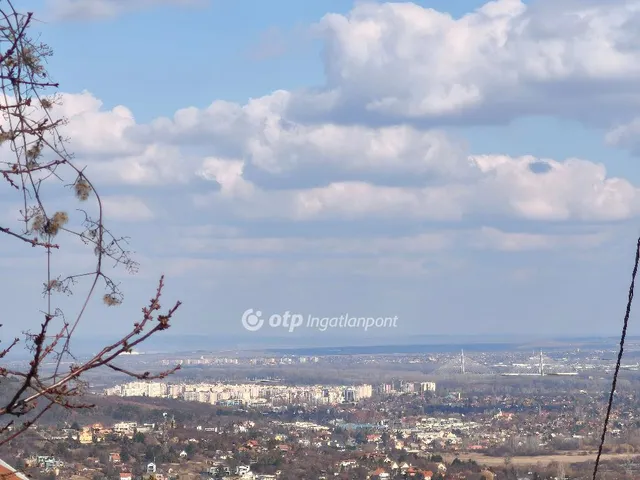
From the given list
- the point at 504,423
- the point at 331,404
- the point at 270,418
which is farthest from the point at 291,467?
the point at 331,404

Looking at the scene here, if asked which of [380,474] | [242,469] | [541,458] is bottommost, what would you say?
[541,458]

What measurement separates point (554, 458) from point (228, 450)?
11058mm

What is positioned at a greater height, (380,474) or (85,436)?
(85,436)

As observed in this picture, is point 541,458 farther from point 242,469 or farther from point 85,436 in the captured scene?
point 85,436

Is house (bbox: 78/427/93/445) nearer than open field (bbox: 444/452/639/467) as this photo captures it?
Yes

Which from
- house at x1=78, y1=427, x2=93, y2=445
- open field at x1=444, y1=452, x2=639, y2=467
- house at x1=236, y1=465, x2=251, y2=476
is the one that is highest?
house at x1=78, y1=427, x2=93, y2=445

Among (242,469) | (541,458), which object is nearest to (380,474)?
(242,469)

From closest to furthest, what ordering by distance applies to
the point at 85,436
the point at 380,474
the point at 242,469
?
1. the point at 85,436
2. the point at 242,469
3. the point at 380,474

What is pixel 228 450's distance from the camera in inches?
1186

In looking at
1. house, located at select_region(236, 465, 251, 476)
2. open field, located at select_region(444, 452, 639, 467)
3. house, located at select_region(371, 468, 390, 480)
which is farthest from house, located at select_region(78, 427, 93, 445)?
open field, located at select_region(444, 452, 639, 467)

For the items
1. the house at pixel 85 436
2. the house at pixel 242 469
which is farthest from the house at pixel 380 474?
the house at pixel 85 436

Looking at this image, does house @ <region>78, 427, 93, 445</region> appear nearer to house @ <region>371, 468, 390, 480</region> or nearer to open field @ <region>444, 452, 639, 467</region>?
house @ <region>371, 468, 390, 480</region>

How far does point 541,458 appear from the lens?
120 feet

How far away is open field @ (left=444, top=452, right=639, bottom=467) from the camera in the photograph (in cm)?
3375
